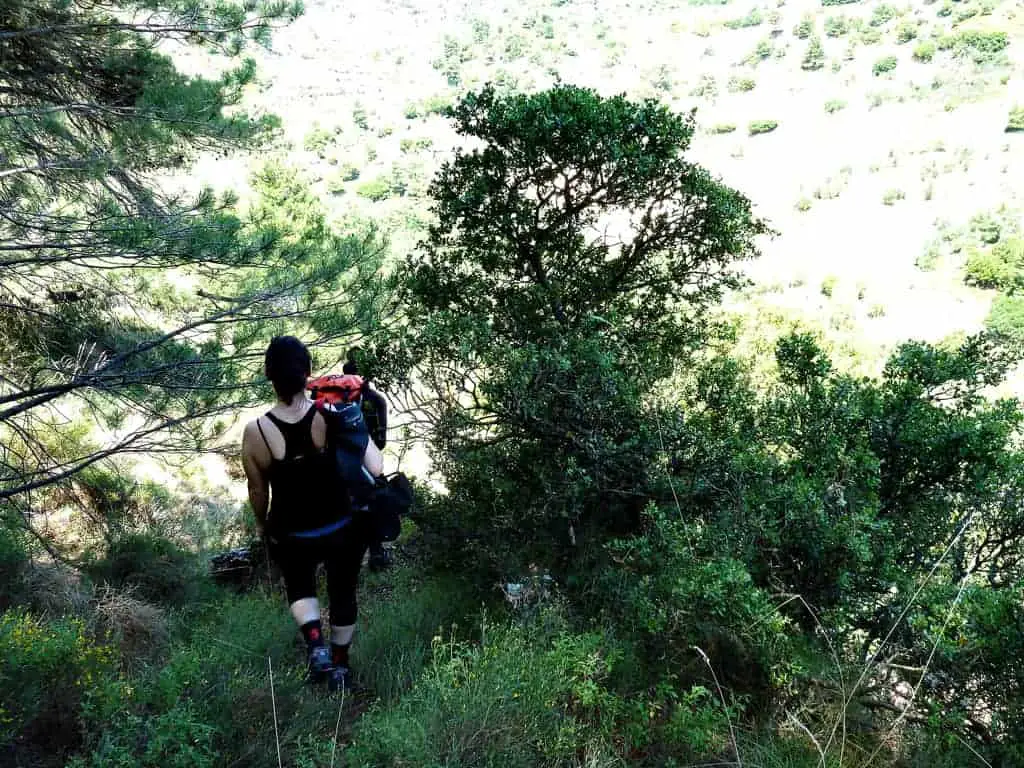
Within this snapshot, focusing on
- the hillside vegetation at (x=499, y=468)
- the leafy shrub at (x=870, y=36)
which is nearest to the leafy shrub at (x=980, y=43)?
the leafy shrub at (x=870, y=36)

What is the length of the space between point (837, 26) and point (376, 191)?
34350mm

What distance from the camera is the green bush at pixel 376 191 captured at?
36.4 m

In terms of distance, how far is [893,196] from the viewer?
1065 inches

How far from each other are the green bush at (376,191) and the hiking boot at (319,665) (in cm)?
3531

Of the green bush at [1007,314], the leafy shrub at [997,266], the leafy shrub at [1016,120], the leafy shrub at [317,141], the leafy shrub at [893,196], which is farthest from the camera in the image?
the leafy shrub at [317,141]

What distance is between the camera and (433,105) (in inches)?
1882

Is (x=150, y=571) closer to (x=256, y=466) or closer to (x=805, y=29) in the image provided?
(x=256, y=466)

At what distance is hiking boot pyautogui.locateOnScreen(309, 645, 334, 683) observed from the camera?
10.4ft

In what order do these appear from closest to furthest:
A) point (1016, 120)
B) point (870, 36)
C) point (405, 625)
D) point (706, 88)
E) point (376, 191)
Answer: point (405, 625)
point (1016, 120)
point (376, 191)
point (706, 88)
point (870, 36)

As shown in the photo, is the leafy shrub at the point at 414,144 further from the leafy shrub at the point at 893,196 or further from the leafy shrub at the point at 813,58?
the leafy shrub at the point at 893,196

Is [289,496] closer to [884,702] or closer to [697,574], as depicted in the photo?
[697,574]

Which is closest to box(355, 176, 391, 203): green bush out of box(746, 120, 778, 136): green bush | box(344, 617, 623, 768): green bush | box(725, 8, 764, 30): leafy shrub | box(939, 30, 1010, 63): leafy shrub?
box(746, 120, 778, 136): green bush

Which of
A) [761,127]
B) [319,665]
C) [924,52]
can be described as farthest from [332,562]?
[924,52]

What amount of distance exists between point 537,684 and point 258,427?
63.0 inches
